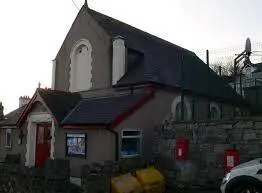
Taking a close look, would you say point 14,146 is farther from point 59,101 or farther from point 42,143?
point 59,101

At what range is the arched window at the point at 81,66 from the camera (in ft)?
68.9

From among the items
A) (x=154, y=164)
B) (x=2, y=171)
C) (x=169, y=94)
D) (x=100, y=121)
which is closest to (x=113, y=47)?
(x=169, y=94)

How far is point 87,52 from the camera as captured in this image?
69.8 feet

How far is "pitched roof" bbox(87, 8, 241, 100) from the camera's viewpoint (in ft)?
62.7

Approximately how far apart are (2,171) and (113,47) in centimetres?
922

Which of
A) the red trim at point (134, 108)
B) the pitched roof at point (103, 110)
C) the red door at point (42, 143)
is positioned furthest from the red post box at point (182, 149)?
the red door at point (42, 143)

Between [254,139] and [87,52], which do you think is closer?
[254,139]

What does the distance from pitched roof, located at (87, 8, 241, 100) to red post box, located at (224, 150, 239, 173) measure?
574cm

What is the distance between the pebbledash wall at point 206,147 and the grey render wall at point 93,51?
5.74 m

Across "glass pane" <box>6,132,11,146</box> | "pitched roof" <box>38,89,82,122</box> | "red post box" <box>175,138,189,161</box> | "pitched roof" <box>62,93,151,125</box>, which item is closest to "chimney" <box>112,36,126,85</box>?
"pitched roof" <box>62,93,151,125</box>

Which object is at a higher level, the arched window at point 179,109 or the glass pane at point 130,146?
the arched window at point 179,109

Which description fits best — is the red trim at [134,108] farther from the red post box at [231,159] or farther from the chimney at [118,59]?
the red post box at [231,159]

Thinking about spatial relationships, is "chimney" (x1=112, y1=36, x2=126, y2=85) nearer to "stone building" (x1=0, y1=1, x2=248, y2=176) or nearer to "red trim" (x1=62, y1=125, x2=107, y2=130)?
"stone building" (x1=0, y1=1, x2=248, y2=176)

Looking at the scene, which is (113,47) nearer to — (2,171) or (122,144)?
(122,144)
